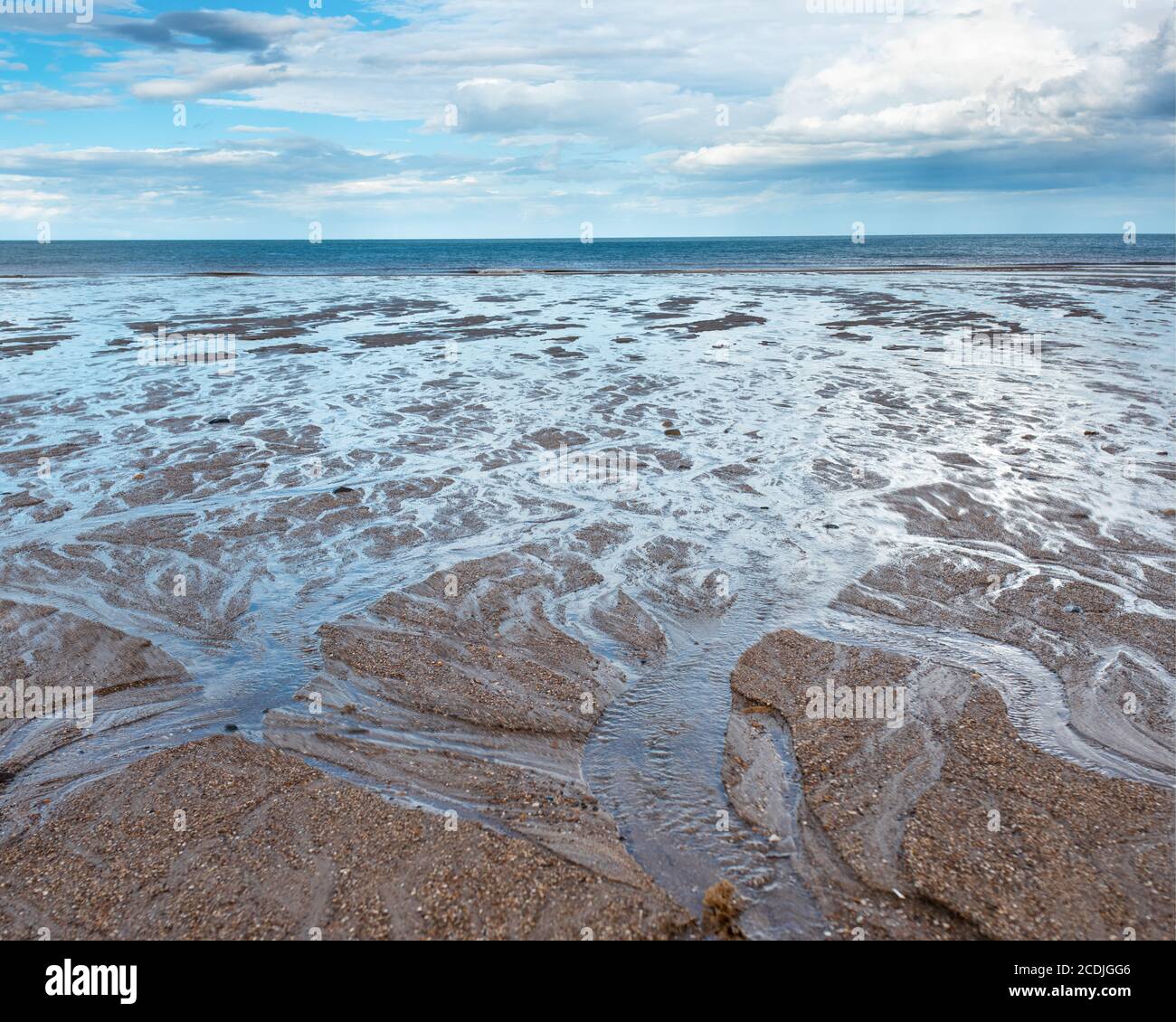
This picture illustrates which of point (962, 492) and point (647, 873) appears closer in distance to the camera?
point (647, 873)

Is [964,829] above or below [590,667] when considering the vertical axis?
below

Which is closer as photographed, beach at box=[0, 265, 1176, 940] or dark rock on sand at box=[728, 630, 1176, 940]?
dark rock on sand at box=[728, 630, 1176, 940]

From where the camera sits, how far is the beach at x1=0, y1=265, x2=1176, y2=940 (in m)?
5.25

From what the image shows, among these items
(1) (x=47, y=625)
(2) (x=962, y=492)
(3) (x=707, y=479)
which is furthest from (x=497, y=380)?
(1) (x=47, y=625)

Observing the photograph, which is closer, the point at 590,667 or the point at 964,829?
the point at 964,829

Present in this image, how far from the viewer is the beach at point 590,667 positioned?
17.2 ft

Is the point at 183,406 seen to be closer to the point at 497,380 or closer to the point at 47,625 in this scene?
the point at 497,380

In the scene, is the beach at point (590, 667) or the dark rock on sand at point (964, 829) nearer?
the dark rock on sand at point (964, 829)

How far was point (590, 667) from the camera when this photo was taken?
816 cm
